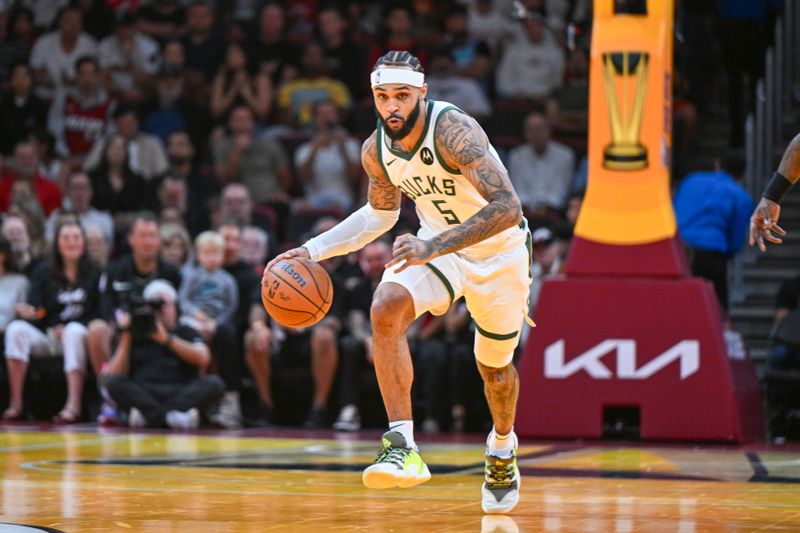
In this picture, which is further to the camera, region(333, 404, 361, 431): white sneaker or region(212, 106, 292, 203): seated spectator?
region(212, 106, 292, 203): seated spectator

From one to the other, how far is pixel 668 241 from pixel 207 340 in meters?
3.99

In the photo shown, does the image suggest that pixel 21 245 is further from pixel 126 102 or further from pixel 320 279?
pixel 320 279

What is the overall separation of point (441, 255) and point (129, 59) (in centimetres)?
1102

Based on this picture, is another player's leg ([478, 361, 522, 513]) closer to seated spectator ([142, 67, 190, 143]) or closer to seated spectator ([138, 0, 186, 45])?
seated spectator ([142, 67, 190, 143])

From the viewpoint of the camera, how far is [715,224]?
11297 millimetres

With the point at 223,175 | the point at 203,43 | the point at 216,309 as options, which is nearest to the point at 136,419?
the point at 216,309

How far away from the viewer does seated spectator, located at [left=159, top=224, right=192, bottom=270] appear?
12.3 meters

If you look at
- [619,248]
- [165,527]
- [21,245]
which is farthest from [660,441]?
[21,245]

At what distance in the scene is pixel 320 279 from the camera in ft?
20.5

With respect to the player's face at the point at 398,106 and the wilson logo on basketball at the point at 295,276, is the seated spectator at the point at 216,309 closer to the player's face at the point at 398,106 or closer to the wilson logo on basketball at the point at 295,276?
the wilson logo on basketball at the point at 295,276

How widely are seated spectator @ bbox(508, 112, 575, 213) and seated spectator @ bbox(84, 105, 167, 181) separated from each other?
3.69 m

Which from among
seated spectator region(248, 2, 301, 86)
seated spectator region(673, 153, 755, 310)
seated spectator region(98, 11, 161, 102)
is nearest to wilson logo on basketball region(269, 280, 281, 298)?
seated spectator region(673, 153, 755, 310)

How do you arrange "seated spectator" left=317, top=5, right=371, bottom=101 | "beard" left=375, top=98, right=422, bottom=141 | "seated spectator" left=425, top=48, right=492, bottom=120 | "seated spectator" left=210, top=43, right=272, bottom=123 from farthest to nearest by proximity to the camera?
"seated spectator" left=317, top=5, right=371, bottom=101
"seated spectator" left=210, top=43, right=272, bottom=123
"seated spectator" left=425, top=48, right=492, bottom=120
"beard" left=375, top=98, right=422, bottom=141

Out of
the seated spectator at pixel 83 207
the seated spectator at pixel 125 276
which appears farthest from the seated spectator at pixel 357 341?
the seated spectator at pixel 83 207
